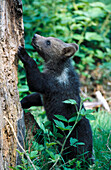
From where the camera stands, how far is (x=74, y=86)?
3.45 m

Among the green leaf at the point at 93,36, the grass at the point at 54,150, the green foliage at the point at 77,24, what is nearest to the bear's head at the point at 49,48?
the grass at the point at 54,150

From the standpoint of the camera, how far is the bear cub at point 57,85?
10.4ft

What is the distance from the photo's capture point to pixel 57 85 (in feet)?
11.2

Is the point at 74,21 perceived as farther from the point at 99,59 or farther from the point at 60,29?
the point at 99,59

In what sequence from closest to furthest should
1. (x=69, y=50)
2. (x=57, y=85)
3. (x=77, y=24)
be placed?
(x=57, y=85) < (x=69, y=50) < (x=77, y=24)

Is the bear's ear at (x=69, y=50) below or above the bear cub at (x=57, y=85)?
above

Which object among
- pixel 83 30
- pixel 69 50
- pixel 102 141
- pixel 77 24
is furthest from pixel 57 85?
pixel 83 30

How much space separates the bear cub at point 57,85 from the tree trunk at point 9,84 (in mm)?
296

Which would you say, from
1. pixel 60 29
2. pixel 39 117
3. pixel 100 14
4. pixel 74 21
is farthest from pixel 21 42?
pixel 100 14

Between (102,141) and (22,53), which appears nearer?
(22,53)

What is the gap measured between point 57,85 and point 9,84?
1.01 m

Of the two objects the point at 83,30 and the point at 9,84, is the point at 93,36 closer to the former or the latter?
the point at 83,30

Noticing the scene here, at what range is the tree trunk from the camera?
2.42 meters

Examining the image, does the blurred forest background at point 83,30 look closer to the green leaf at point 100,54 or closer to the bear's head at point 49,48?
the green leaf at point 100,54
